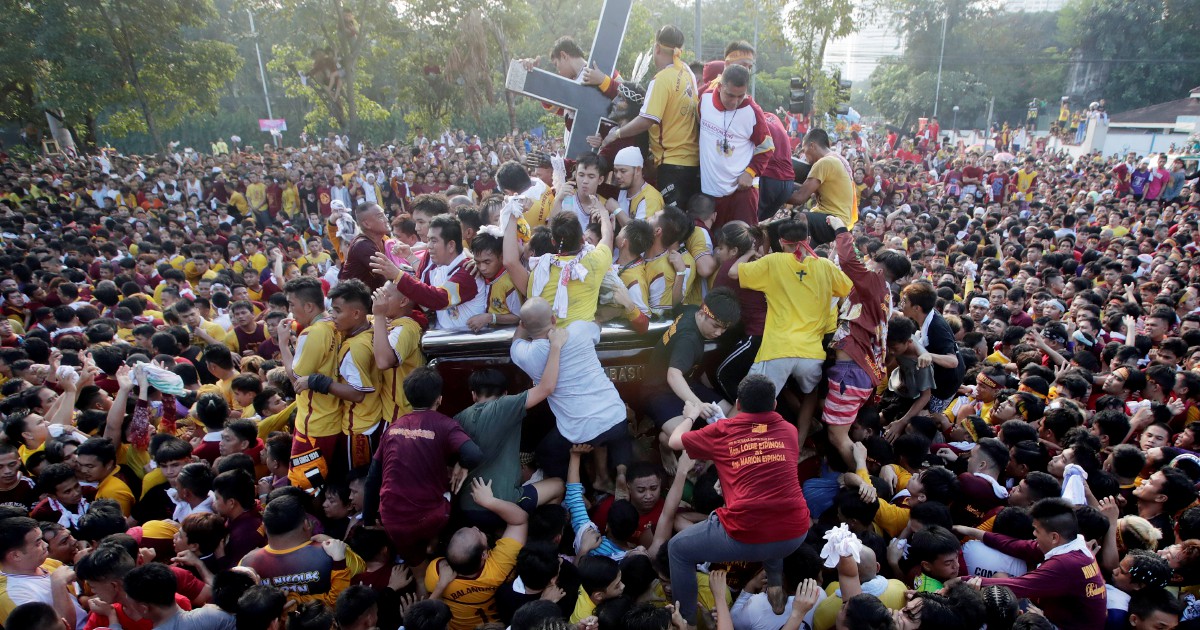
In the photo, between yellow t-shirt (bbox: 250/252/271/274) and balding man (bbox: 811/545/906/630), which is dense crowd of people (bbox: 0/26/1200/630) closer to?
balding man (bbox: 811/545/906/630)

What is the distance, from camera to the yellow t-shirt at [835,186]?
6133 millimetres

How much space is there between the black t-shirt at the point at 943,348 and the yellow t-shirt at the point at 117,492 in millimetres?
5948

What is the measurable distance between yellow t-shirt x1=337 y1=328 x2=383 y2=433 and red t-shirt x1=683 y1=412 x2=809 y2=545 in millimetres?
A: 2299

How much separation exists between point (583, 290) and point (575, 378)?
0.62 meters

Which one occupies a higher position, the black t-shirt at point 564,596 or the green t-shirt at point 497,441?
the green t-shirt at point 497,441

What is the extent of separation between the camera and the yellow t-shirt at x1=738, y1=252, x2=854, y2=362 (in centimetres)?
447

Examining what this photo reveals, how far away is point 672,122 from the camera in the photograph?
5.79 m

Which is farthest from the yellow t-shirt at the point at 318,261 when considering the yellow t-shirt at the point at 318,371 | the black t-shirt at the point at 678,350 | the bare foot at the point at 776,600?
the bare foot at the point at 776,600

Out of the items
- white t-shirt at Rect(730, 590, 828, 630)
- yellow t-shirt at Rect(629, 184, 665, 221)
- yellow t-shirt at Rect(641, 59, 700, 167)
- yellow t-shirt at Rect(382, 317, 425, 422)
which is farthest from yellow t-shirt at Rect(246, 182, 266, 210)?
white t-shirt at Rect(730, 590, 828, 630)

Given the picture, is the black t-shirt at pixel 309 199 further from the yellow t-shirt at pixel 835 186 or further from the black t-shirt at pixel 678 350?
the black t-shirt at pixel 678 350

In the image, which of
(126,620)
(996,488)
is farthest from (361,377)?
(996,488)

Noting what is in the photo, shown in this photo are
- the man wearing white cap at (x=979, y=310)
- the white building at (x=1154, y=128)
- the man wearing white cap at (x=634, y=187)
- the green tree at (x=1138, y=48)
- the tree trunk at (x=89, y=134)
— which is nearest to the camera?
the man wearing white cap at (x=634, y=187)

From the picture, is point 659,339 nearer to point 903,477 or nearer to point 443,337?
point 443,337

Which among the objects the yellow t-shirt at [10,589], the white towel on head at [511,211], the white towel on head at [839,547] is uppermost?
the white towel on head at [511,211]
